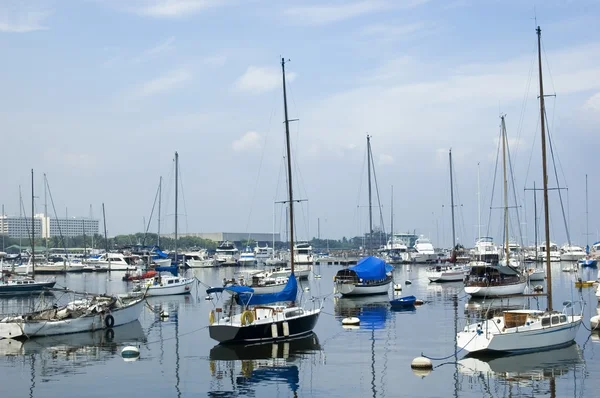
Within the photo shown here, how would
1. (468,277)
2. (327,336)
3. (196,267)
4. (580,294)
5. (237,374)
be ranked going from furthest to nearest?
(196,267)
(580,294)
(468,277)
(327,336)
(237,374)

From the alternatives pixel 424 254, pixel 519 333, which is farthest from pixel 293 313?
pixel 424 254

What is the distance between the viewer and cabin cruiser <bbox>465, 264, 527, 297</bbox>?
235ft

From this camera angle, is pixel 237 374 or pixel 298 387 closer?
pixel 298 387

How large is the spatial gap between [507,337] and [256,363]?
13653 millimetres

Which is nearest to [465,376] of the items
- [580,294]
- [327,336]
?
[327,336]

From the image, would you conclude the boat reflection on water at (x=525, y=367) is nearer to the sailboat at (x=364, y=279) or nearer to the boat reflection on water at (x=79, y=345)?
the boat reflection on water at (x=79, y=345)

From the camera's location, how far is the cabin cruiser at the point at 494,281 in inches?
2817

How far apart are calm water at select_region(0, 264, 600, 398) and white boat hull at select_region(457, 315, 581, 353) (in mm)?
740

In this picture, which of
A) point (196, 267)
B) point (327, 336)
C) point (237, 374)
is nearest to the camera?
point (237, 374)

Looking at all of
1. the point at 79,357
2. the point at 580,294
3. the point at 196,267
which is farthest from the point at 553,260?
the point at 79,357

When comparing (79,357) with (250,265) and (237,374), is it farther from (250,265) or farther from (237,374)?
(250,265)

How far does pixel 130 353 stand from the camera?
41.6 meters

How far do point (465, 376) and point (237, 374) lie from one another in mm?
11328

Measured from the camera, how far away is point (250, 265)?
181500 mm
